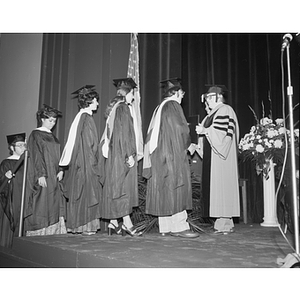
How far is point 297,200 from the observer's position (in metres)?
2.63

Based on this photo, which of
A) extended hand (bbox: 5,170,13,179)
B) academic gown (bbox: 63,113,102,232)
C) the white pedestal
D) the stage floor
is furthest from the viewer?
the white pedestal

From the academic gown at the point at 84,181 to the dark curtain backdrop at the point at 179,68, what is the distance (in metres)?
1.30

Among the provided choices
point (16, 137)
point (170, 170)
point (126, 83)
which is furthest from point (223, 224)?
point (16, 137)

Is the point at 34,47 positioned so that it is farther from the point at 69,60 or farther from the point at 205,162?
the point at 205,162

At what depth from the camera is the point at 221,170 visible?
183 inches

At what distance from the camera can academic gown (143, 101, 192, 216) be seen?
4352 mm

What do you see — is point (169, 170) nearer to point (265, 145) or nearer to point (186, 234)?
point (186, 234)

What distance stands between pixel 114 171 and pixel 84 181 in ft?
1.47

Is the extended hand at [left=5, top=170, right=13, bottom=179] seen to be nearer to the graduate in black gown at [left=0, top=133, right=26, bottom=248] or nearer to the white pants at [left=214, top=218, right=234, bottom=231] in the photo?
the graduate in black gown at [left=0, top=133, right=26, bottom=248]

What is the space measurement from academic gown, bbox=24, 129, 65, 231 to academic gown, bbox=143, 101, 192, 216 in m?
1.25

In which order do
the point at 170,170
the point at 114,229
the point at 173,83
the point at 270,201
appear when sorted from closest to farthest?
1. the point at 170,170
2. the point at 173,83
3. the point at 114,229
4. the point at 270,201

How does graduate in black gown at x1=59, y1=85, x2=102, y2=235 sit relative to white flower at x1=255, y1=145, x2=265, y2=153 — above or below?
below

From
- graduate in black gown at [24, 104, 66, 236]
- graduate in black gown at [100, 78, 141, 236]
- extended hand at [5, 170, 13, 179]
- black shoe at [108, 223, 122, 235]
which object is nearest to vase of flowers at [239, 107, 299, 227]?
graduate in black gown at [100, 78, 141, 236]
